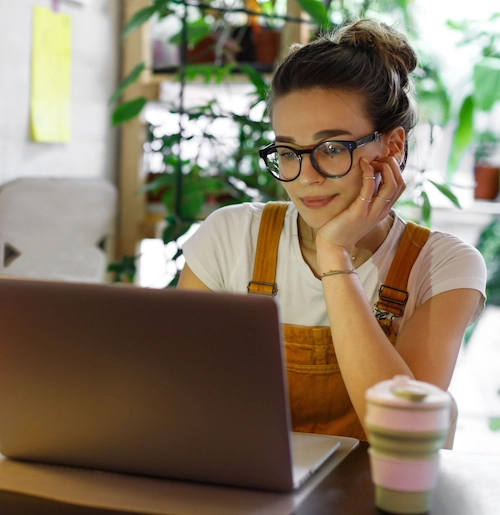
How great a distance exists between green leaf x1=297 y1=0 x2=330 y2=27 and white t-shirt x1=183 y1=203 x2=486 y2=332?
73 centimetres

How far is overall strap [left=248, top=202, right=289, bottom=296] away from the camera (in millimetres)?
1387

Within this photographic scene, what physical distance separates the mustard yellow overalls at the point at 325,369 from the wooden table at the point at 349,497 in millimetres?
444

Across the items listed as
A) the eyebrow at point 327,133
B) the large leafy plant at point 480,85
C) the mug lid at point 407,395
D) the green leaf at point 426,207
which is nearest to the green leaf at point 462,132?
the large leafy plant at point 480,85

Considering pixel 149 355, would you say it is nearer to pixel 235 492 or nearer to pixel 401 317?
pixel 235 492

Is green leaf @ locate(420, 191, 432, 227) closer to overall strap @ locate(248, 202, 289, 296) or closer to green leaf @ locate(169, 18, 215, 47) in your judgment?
overall strap @ locate(248, 202, 289, 296)

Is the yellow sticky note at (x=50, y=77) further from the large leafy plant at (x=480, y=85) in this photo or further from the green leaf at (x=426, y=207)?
the large leafy plant at (x=480, y=85)

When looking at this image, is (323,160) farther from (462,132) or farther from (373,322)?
(462,132)

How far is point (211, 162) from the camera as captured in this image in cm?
239

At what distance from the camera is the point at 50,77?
2.17 m

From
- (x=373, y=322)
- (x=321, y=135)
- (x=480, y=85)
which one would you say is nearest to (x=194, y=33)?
(x=480, y=85)

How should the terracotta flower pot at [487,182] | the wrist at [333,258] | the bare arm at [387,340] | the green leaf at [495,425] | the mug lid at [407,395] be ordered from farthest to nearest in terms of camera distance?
the terracotta flower pot at [487,182]
the green leaf at [495,425]
the wrist at [333,258]
the bare arm at [387,340]
the mug lid at [407,395]

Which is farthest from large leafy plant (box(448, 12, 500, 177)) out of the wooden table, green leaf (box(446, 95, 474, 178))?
the wooden table

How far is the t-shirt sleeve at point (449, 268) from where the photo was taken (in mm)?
1298

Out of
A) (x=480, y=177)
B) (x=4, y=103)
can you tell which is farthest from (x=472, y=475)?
(x=480, y=177)
